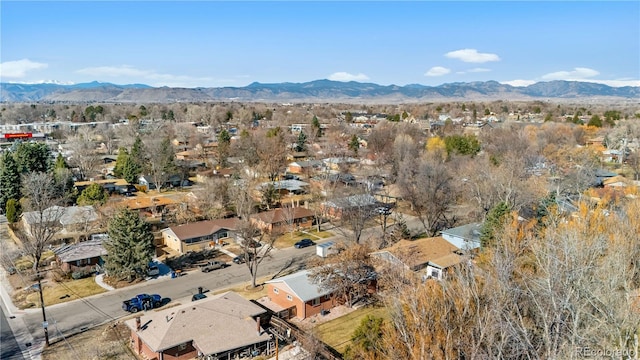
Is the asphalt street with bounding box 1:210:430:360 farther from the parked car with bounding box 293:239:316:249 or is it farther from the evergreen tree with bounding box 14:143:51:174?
the evergreen tree with bounding box 14:143:51:174

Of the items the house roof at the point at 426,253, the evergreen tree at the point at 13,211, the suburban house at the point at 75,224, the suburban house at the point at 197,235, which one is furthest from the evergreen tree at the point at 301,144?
the house roof at the point at 426,253

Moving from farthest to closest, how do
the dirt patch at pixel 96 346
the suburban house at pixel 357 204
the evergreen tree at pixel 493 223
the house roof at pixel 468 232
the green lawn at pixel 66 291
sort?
1. the suburban house at pixel 357 204
2. the house roof at pixel 468 232
3. the evergreen tree at pixel 493 223
4. the green lawn at pixel 66 291
5. the dirt patch at pixel 96 346

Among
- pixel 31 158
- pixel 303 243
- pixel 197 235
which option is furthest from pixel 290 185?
pixel 31 158

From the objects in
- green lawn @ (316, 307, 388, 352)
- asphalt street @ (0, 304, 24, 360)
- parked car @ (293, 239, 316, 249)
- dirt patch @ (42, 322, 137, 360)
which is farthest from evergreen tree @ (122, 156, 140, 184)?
green lawn @ (316, 307, 388, 352)

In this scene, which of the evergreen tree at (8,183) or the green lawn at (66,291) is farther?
the evergreen tree at (8,183)

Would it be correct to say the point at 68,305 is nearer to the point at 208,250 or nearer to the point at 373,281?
the point at 208,250

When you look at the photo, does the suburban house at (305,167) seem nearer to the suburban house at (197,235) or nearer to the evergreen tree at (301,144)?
the evergreen tree at (301,144)

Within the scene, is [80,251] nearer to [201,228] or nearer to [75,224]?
[75,224]
